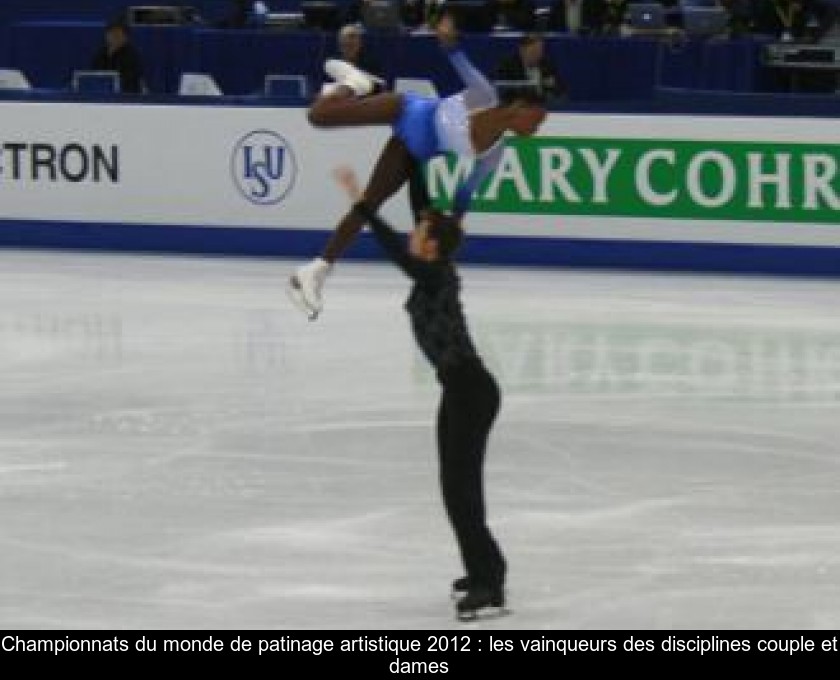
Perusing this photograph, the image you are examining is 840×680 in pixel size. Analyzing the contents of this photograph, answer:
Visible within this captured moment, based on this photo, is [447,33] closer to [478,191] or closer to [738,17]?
[478,191]

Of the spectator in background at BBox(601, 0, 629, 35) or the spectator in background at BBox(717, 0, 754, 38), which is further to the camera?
the spectator in background at BBox(601, 0, 629, 35)

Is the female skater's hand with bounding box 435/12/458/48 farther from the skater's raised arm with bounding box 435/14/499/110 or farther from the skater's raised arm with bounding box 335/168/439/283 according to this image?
the skater's raised arm with bounding box 335/168/439/283

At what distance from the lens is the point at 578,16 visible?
73.4ft

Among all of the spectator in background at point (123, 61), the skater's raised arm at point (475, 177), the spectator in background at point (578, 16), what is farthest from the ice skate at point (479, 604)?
the spectator in background at point (578, 16)

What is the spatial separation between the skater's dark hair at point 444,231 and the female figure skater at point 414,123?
62mm

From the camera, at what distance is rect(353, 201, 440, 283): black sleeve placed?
26.0 ft

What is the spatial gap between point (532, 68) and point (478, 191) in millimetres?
1660

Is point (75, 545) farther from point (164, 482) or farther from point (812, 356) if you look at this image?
point (812, 356)

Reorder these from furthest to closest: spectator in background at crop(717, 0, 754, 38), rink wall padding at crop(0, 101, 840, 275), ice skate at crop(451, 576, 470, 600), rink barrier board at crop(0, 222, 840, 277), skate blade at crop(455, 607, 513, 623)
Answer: spectator in background at crop(717, 0, 754, 38), rink barrier board at crop(0, 222, 840, 277), rink wall padding at crop(0, 101, 840, 275), ice skate at crop(451, 576, 470, 600), skate blade at crop(455, 607, 513, 623)

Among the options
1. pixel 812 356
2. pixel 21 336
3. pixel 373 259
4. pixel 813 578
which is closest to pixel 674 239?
pixel 373 259

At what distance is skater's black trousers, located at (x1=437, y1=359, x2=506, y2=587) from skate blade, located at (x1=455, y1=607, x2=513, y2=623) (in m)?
0.09

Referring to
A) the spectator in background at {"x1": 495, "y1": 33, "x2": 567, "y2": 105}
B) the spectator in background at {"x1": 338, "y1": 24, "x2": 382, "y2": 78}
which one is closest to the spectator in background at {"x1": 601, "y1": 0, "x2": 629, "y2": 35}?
the spectator in background at {"x1": 495, "y1": 33, "x2": 567, "y2": 105}

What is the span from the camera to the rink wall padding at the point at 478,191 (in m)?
18.9

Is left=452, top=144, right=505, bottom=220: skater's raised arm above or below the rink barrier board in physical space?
above
